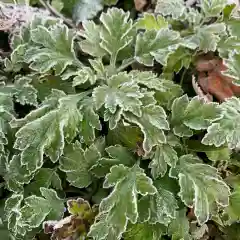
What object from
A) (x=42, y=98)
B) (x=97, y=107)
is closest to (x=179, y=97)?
(x=97, y=107)

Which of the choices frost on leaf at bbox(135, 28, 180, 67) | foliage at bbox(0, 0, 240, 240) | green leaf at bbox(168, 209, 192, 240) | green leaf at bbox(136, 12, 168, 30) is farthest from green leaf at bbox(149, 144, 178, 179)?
green leaf at bbox(136, 12, 168, 30)

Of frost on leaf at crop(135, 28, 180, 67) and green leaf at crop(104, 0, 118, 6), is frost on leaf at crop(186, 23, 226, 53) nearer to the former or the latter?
frost on leaf at crop(135, 28, 180, 67)

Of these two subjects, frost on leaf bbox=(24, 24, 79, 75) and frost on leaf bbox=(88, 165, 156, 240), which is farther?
frost on leaf bbox=(24, 24, 79, 75)

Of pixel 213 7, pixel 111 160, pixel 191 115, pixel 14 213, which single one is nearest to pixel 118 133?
pixel 111 160

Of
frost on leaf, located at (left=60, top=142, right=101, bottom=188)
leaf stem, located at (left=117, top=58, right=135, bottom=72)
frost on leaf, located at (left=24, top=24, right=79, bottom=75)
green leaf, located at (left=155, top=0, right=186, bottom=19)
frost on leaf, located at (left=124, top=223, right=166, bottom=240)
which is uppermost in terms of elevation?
green leaf, located at (left=155, top=0, right=186, bottom=19)

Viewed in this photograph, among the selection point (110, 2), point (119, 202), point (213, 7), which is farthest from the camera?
point (110, 2)

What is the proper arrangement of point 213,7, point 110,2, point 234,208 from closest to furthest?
point 234,208 → point 213,7 → point 110,2

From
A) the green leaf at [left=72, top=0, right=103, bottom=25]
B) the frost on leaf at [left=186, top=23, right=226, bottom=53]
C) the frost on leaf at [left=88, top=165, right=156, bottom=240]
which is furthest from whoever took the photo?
the green leaf at [left=72, top=0, right=103, bottom=25]

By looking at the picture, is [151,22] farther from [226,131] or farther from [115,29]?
[226,131]

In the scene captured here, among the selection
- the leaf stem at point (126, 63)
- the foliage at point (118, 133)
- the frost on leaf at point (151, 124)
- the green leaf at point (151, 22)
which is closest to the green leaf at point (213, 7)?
the foliage at point (118, 133)
